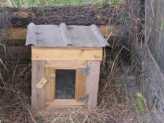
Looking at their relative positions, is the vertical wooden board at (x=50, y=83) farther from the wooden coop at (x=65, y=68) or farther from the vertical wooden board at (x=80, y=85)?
the vertical wooden board at (x=80, y=85)

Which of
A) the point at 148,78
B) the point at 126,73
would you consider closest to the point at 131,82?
the point at 126,73

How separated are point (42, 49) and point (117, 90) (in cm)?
73

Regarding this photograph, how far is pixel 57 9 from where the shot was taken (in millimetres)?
3250

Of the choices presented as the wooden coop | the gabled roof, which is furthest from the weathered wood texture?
Result: the gabled roof

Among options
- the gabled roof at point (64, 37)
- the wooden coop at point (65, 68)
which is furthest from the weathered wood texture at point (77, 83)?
the gabled roof at point (64, 37)

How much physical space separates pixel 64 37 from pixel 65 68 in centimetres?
21

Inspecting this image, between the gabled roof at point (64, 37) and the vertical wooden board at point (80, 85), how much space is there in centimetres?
19

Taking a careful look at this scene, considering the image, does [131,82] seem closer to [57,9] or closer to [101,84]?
[101,84]

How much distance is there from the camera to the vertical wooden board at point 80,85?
2.49 metres

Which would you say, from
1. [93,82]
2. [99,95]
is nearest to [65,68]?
[93,82]

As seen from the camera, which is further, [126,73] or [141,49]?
[126,73]

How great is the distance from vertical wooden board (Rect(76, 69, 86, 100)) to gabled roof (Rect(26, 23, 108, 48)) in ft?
0.63

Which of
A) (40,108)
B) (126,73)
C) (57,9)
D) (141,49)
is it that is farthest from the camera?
(57,9)

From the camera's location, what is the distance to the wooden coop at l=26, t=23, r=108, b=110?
94.4 inches
